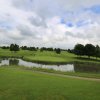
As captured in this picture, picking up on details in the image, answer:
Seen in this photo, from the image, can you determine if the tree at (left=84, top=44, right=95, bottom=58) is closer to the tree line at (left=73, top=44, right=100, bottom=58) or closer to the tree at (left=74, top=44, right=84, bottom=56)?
the tree line at (left=73, top=44, right=100, bottom=58)

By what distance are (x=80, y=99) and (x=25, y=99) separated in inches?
170

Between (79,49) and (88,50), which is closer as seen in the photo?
(88,50)

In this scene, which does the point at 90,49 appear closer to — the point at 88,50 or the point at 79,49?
the point at 88,50

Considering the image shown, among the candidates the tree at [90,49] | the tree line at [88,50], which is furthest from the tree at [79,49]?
the tree at [90,49]

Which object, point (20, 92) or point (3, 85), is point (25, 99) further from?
point (3, 85)

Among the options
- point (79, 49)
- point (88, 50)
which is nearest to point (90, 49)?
point (88, 50)

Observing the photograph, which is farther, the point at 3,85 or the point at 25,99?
the point at 3,85

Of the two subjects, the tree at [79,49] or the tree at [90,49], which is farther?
the tree at [79,49]

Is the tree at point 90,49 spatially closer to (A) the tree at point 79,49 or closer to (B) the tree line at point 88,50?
(B) the tree line at point 88,50

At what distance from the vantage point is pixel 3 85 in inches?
837

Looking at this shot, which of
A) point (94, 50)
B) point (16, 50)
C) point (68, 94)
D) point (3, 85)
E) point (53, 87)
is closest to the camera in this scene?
point (68, 94)

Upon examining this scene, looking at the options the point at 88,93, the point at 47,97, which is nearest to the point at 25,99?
the point at 47,97

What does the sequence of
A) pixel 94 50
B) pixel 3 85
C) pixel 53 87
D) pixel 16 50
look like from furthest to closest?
pixel 16 50
pixel 94 50
pixel 3 85
pixel 53 87

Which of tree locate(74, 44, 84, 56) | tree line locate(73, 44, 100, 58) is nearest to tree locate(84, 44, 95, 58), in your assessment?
tree line locate(73, 44, 100, 58)
